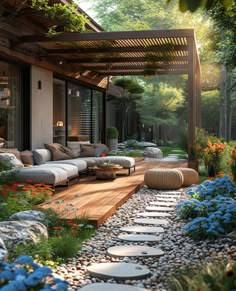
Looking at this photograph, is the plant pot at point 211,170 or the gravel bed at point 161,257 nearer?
the gravel bed at point 161,257

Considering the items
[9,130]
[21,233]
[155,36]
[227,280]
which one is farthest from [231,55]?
[227,280]

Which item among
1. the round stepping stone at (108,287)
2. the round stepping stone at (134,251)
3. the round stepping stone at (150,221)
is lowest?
the round stepping stone at (150,221)

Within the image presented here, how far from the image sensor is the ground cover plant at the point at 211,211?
4.98m

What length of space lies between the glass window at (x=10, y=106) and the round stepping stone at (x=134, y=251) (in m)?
5.42

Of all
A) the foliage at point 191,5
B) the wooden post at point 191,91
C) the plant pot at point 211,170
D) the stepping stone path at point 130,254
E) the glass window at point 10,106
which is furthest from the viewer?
the plant pot at point 211,170

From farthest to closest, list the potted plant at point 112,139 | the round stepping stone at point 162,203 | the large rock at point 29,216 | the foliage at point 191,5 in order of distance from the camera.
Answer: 1. the potted plant at point 112,139
2. the round stepping stone at point 162,203
3. the large rock at point 29,216
4. the foliage at point 191,5

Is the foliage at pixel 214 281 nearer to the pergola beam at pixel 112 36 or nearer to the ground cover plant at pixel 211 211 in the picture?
the ground cover plant at pixel 211 211

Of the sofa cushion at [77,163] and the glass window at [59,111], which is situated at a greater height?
the glass window at [59,111]

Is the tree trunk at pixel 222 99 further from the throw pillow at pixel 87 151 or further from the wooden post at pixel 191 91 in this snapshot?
the wooden post at pixel 191 91

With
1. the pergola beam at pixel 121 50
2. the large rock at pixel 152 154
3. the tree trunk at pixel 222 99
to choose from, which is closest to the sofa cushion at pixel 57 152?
the pergola beam at pixel 121 50

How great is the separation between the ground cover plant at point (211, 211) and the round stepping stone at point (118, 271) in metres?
1.19

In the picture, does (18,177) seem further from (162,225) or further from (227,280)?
(227,280)

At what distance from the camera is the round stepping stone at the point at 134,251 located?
441 cm

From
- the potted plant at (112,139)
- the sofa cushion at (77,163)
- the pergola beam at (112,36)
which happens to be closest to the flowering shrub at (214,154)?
the pergola beam at (112,36)
